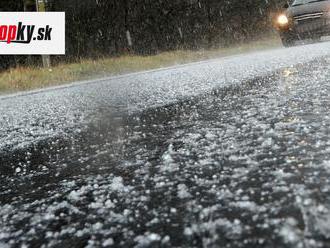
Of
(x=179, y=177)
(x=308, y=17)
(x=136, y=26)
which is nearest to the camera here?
(x=179, y=177)

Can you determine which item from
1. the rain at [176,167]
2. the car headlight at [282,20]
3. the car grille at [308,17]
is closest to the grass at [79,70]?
the car headlight at [282,20]

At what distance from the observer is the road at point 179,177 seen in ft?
6.69

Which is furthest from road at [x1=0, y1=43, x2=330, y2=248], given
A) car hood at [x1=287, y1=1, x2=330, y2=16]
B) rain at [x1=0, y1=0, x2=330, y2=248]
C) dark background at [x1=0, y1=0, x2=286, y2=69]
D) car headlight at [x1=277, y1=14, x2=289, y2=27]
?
dark background at [x1=0, y1=0, x2=286, y2=69]

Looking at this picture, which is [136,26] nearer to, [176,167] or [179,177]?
[176,167]

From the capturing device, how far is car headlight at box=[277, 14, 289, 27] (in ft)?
44.6

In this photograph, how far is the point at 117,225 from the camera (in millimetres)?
2225

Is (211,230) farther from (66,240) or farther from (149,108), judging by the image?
(149,108)

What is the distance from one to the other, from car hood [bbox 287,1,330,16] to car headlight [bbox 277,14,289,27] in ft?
0.48

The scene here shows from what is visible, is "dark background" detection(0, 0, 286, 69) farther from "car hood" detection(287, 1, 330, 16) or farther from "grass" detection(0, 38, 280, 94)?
"car hood" detection(287, 1, 330, 16)

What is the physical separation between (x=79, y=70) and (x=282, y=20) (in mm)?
5736

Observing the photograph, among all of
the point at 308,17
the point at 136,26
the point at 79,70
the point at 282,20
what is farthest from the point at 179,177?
the point at 136,26

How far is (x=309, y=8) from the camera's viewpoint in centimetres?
1321

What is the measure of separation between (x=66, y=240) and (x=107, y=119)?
12.1ft

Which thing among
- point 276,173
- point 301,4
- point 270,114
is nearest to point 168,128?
point 270,114
